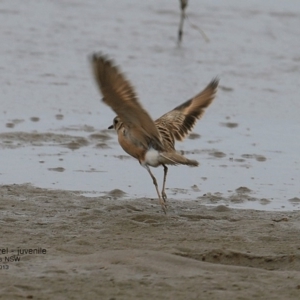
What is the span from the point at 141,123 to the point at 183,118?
146 centimetres

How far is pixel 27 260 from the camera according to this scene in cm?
637

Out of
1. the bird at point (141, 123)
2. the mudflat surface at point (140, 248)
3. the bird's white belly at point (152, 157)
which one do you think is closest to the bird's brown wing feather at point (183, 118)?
the bird at point (141, 123)

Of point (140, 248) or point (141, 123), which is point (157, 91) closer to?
point (141, 123)

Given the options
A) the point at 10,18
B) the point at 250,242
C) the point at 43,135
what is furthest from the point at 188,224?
the point at 10,18

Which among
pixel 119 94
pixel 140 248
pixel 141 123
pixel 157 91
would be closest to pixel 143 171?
pixel 141 123

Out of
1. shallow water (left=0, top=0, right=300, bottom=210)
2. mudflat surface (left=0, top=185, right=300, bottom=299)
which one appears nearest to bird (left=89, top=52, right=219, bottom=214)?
mudflat surface (left=0, top=185, right=300, bottom=299)

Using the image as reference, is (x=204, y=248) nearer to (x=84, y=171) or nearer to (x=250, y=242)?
(x=250, y=242)

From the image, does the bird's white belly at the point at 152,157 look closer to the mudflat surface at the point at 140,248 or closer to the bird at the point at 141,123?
the bird at the point at 141,123

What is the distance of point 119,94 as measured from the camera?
7.77 meters

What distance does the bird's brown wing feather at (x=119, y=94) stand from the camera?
7.58m

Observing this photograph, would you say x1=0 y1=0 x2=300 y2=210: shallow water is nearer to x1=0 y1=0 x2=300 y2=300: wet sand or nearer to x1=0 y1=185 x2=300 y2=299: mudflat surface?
x1=0 y1=0 x2=300 y2=300: wet sand

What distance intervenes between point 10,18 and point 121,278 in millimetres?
14456

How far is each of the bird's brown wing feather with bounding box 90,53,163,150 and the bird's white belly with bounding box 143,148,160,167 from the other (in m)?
0.22

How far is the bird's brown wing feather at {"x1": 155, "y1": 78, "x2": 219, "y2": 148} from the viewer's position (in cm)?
906
